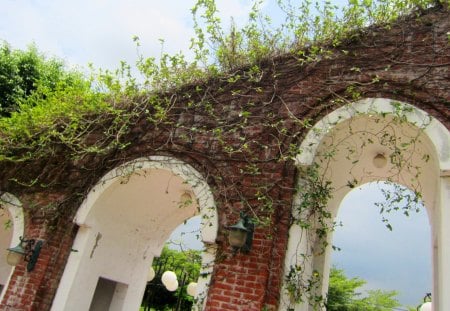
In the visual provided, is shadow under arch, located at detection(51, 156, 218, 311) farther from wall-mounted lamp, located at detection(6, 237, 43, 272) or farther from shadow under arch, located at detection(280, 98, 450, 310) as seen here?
shadow under arch, located at detection(280, 98, 450, 310)

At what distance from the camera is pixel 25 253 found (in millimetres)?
6172

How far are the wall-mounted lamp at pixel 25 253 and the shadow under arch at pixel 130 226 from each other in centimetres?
48

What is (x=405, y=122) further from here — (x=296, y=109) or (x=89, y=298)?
(x=89, y=298)

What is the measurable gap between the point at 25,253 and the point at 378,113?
5.25 metres

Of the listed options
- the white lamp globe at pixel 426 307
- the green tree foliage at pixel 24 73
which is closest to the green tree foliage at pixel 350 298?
the white lamp globe at pixel 426 307

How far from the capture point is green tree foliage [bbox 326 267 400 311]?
13086mm

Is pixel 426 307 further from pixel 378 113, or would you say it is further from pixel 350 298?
pixel 350 298

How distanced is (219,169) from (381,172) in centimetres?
242

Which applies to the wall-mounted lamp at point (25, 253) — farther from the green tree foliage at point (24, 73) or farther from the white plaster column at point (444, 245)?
the green tree foliage at point (24, 73)

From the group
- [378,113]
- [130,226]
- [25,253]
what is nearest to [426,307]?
[378,113]

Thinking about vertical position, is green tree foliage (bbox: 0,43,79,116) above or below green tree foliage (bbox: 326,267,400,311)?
above

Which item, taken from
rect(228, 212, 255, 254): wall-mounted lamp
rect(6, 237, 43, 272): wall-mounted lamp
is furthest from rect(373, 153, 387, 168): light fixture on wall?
rect(6, 237, 43, 272): wall-mounted lamp

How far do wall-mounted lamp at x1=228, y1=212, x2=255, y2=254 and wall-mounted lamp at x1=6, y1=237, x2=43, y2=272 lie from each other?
3.20 meters

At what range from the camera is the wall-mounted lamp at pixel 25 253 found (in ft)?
19.8
